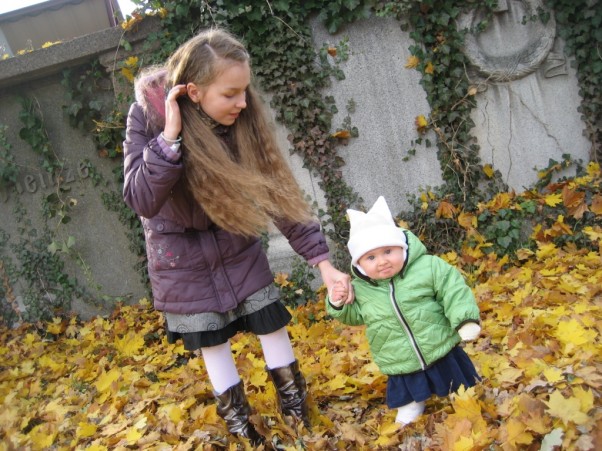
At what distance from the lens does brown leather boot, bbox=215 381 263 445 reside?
2.10 m

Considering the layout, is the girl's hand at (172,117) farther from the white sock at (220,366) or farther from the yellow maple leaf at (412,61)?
the yellow maple leaf at (412,61)

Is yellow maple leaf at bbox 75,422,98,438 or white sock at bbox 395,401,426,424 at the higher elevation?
yellow maple leaf at bbox 75,422,98,438

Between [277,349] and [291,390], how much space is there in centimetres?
17

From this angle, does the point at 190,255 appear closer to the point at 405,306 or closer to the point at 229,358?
the point at 229,358

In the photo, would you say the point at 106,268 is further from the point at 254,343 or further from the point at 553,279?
the point at 553,279

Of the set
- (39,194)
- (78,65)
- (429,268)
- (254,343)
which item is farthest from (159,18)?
(429,268)

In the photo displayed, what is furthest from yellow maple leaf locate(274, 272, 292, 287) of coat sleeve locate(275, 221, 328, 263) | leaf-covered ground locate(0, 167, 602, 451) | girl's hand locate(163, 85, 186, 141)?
girl's hand locate(163, 85, 186, 141)

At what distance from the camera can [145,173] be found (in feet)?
5.41

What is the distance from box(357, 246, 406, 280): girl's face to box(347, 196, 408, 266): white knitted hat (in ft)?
0.09

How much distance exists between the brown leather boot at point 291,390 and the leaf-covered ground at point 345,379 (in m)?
0.06

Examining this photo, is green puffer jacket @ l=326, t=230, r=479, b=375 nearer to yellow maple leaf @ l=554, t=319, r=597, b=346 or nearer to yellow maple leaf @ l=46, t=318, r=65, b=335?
yellow maple leaf @ l=554, t=319, r=597, b=346

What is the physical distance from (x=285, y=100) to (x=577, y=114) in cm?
230

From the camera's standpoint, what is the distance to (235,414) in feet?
6.89

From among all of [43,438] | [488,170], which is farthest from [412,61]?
[43,438]
